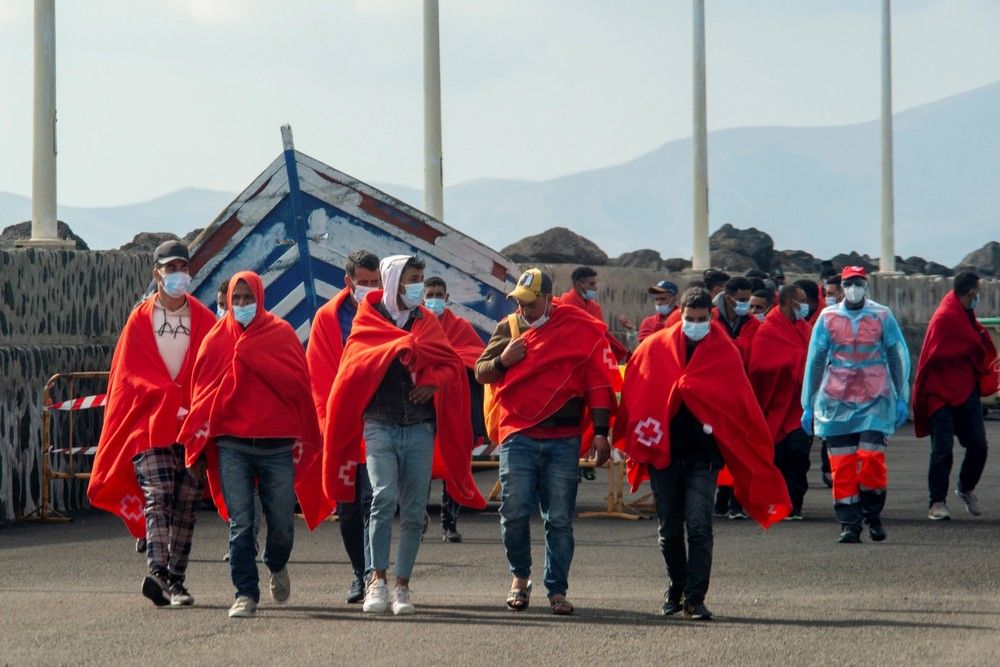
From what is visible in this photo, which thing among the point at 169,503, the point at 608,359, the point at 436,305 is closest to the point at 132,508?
the point at 169,503

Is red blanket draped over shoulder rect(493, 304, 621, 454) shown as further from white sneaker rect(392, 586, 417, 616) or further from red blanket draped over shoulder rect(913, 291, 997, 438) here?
red blanket draped over shoulder rect(913, 291, 997, 438)

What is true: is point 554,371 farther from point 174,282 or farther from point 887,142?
point 887,142

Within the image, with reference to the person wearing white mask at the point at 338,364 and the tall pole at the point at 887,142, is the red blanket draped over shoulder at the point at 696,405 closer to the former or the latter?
the person wearing white mask at the point at 338,364

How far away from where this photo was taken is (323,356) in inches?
462

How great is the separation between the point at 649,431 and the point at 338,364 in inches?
A: 68.6

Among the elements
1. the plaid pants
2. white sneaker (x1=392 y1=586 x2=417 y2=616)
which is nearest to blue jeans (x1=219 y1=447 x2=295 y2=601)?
the plaid pants

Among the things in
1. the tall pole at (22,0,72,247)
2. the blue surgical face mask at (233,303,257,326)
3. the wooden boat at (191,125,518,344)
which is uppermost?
the tall pole at (22,0,72,247)

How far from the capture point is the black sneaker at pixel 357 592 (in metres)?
11.5

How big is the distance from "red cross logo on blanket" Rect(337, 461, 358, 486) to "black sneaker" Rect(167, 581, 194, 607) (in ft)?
3.25

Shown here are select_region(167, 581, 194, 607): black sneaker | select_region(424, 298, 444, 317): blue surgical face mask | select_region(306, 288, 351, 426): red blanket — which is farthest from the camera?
select_region(424, 298, 444, 317): blue surgical face mask

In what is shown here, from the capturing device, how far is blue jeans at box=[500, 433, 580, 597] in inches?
439

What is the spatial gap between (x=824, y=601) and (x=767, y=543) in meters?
3.28

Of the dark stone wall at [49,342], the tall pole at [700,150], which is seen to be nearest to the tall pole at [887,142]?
the tall pole at [700,150]

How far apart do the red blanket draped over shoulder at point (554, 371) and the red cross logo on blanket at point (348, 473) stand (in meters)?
0.78
